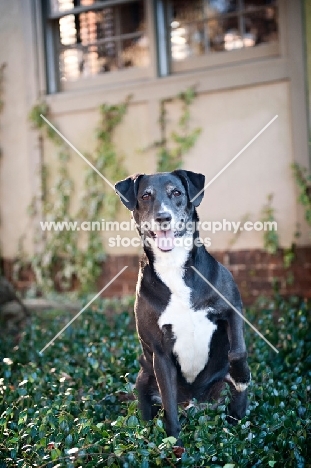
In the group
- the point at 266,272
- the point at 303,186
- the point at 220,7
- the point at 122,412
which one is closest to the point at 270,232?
the point at 266,272

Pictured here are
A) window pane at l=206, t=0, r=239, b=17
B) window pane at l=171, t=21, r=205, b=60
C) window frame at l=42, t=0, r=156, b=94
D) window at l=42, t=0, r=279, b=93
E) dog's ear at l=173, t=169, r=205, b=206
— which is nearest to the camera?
dog's ear at l=173, t=169, r=205, b=206

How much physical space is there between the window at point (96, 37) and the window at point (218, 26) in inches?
18.4

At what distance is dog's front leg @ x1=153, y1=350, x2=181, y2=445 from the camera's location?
319cm

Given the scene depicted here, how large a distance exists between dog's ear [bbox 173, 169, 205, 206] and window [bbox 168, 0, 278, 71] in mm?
3994

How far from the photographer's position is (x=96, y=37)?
27.4 feet

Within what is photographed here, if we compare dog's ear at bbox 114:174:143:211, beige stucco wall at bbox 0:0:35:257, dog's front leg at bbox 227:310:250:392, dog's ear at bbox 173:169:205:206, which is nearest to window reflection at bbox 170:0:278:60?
beige stucco wall at bbox 0:0:35:257

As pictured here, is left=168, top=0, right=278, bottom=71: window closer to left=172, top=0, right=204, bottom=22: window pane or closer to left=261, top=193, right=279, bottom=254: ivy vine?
left=172, top=0, right=204, bottom=22: window pane

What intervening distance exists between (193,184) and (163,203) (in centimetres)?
28

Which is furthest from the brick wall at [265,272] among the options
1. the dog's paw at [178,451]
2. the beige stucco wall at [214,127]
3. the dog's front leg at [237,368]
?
the dog's paw at [178,451]

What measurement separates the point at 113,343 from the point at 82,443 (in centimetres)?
165

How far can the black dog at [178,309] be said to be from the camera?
328 cm

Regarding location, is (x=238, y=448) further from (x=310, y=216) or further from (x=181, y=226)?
(x=310, y=216)

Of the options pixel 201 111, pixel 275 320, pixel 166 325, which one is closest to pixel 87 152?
pixel 201 111

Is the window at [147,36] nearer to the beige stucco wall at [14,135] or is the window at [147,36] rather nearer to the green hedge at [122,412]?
the beige stucco wall at [14,135]
